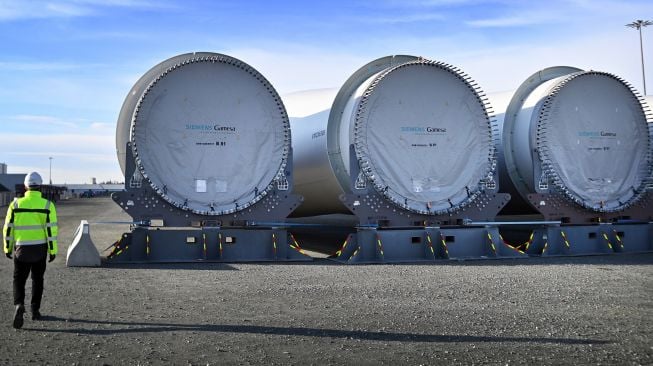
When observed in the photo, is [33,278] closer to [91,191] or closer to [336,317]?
[336,317]

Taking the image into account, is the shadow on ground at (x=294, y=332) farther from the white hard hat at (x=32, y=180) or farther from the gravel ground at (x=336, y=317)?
the white hard hat at (x=32, y=180)

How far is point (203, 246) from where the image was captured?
13.3m

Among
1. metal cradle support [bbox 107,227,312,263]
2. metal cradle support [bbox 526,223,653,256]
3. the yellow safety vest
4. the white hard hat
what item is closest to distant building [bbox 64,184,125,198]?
metal cradle support [bbox 107,227,312,263]

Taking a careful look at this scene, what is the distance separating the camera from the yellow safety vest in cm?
787

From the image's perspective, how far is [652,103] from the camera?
18469mm

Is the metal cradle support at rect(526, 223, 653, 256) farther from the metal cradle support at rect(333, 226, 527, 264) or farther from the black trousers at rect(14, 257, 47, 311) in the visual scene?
the black trousers at rect(14, 257, 47, 311)

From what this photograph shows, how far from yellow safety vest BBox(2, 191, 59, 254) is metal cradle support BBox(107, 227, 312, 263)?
16.4 feet

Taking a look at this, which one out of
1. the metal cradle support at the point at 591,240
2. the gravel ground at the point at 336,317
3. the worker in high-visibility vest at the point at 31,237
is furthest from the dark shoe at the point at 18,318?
the metal cradle support at the point at 591,240

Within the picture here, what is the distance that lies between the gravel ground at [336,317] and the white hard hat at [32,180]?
1.53 meters

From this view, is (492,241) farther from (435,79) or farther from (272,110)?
(272,110)

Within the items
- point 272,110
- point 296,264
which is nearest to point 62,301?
point 296,264

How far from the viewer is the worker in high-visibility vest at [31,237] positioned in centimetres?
774

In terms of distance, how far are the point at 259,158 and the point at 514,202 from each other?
22.0ft

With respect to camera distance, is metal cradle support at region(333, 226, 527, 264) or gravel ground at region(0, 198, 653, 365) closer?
gravel ground at region(0, 198, 653, 365)
